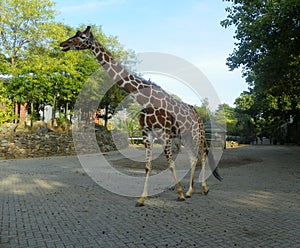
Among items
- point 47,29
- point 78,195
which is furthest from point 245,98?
point 78,195

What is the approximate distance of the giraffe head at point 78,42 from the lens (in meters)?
7.14

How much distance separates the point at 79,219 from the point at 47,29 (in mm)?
19906

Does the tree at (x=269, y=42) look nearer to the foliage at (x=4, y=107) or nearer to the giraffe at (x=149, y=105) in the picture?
the giraffe at (x=149, y=105)

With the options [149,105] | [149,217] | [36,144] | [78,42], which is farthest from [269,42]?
[36,144]

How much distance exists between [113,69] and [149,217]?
12.0ft

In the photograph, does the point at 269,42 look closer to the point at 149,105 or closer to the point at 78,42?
the point at 149,105

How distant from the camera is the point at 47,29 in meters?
22.4

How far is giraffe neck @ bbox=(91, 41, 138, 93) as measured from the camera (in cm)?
741

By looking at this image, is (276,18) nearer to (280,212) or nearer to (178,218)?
(280,212)

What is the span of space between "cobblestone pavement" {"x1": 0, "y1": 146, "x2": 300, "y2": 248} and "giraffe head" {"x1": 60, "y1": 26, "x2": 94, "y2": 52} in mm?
3611

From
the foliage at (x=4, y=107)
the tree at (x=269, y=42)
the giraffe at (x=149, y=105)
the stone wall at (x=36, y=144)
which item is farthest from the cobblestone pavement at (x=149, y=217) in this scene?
the foliage at (x=4, y=107)

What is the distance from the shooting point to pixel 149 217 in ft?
19.1

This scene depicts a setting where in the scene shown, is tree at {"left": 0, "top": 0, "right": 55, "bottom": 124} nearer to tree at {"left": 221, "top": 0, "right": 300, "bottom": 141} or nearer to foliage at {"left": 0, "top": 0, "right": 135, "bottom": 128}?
foliage at {"left": 0, "top": 0, "right": 135, "bottom": 128}

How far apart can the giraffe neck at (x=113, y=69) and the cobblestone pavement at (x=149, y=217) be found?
9.11 feet
